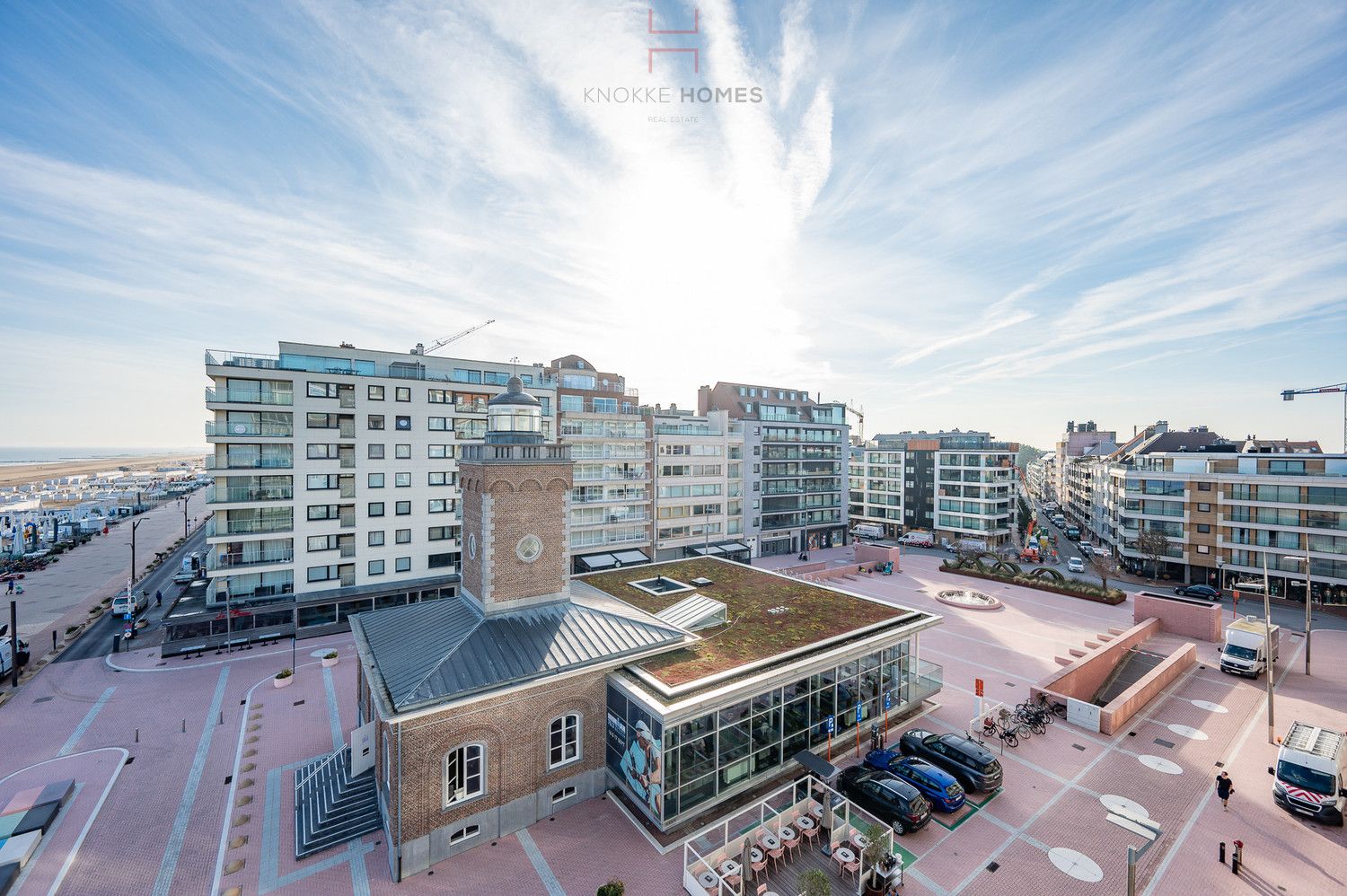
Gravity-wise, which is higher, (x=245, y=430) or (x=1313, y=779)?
(x=245, y=430)

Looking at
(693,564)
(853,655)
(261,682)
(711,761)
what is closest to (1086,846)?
(853,655)

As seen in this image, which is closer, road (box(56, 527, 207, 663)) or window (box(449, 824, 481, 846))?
window (box(449, 824, 481, 846))

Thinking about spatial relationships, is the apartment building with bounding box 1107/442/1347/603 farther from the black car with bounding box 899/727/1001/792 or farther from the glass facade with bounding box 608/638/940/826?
the glass facade with bounding box 608/638/940/826

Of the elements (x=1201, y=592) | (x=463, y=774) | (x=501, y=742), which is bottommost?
(x=1201, y=592)

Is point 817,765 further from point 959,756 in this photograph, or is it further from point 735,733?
point 959,756

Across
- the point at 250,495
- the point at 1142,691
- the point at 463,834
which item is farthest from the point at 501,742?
the point at 250,495

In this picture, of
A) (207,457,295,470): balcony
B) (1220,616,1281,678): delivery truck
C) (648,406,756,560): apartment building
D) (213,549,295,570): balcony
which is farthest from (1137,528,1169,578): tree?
(207,457,295,470): balcony

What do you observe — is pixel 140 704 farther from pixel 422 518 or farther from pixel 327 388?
pixel 327 388
